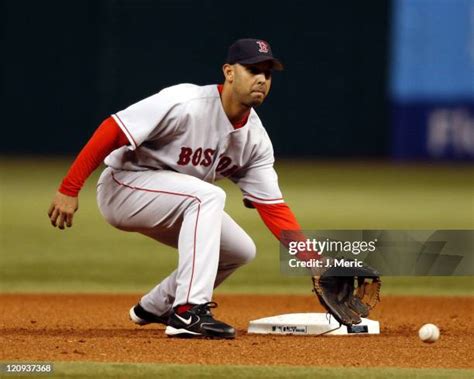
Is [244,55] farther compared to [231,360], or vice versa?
[244,55]

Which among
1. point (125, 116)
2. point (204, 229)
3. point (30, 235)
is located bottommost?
point (30, 235)

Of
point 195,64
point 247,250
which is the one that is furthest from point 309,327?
point 195,64

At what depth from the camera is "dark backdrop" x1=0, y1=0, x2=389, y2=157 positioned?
1928 cm

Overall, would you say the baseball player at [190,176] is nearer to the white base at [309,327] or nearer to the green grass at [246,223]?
the white base at [309,327]

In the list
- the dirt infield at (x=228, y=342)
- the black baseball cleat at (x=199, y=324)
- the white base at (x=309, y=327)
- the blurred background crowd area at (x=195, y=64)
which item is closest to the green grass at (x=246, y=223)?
the blurred background crowd area at (x=195, y=64)

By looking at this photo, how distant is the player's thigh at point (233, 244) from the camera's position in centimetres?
521

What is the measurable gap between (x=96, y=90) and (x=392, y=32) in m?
4.89

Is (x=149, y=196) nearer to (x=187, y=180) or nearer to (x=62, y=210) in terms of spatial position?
(x=187, y=180)

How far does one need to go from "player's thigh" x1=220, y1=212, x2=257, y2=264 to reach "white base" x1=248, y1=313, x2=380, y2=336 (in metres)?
0.32

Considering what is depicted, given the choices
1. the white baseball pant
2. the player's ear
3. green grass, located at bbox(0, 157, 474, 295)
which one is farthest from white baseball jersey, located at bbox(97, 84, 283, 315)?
green grass, located at bbox(0, 157, 474, 295)

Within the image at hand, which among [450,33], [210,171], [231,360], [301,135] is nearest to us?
[231,360]

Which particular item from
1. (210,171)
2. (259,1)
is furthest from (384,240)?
(259,1)

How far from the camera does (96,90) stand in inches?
768

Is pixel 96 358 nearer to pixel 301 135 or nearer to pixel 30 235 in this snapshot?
pixel 30 235
